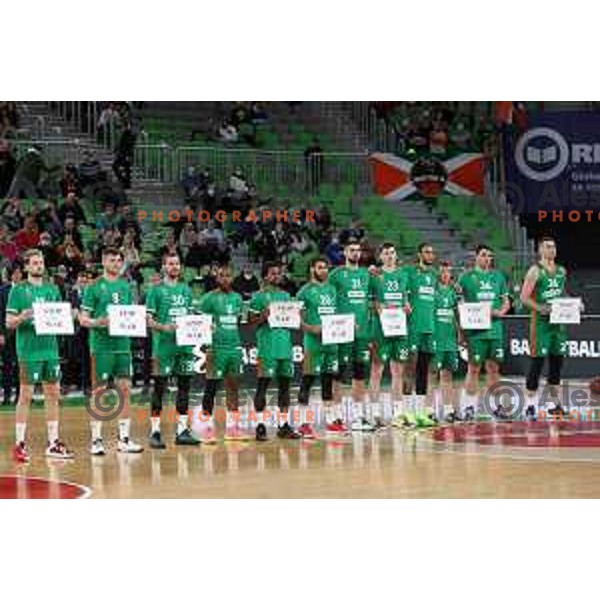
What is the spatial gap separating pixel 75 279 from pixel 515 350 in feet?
22.6

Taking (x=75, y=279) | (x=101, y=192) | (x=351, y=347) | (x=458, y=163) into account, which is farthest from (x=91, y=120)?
(x=351, y=347)

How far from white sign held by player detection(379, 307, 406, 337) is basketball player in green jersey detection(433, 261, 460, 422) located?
77cm

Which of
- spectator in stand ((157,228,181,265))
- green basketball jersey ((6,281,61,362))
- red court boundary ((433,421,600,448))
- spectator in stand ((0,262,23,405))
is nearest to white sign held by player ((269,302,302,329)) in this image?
red court boundary ((433,421,600,448))

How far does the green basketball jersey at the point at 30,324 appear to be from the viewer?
13.3 metres

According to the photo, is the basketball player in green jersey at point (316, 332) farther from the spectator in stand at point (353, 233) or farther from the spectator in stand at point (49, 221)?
the spectator in stand at point (353, 233)

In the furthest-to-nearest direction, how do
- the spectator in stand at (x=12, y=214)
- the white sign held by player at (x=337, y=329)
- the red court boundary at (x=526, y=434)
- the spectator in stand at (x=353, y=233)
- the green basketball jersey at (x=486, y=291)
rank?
the spectator in stand at (x=353, y=233)
the spectator in stand at (x=12, y=214)
the green basketball jersey at (x=486, y=291)
the white sign held by player at (x=337, y=329)
the red court boundary at (x=526, y=434)

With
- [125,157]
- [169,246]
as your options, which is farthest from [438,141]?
[169,246]

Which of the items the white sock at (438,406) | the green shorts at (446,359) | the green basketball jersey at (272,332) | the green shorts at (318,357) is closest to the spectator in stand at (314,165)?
the white sock at (438,406)

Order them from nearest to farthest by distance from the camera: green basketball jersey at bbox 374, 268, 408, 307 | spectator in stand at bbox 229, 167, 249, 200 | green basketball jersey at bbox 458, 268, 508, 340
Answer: green basketball jersey at bbox 374, 268, 408, 307 < green basketball jersey at bbox 458, 268, 508, 340 < spectator in stand at bbox 229, 167, 249, 200

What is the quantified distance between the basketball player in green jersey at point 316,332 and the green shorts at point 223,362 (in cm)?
85

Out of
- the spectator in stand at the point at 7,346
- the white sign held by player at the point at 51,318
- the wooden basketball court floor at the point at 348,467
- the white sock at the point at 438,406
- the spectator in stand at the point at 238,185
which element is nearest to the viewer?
the wooden basketball court floor at the point at 348,467

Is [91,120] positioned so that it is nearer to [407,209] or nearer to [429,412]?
[407,209]

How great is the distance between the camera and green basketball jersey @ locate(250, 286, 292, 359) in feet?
48.9

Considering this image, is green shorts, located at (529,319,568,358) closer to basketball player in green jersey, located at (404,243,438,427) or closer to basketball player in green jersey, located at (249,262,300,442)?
basketball player in green jersey, located at (404,243,438,427)
